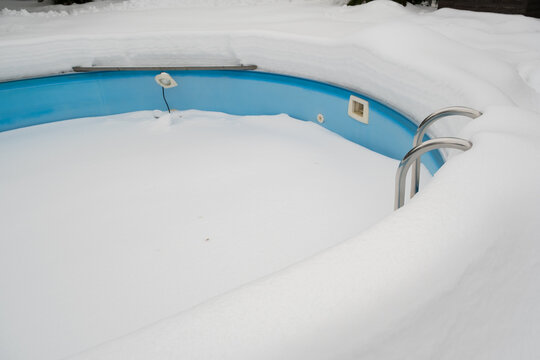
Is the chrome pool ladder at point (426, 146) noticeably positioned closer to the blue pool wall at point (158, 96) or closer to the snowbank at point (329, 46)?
the snowbank at point (329, 46)

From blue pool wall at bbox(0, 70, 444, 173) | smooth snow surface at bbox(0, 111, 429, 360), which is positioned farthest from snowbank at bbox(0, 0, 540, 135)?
smooth snow surface at bbox(0, 111, 429, 360)

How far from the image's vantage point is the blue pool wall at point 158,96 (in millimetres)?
2084

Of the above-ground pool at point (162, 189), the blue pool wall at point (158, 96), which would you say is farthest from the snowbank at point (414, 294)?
the blue pool wall at point (158, 96)

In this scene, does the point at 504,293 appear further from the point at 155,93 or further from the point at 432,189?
the point at 155,93

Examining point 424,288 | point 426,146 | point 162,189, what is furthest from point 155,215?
point 424,288

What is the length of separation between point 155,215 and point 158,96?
1.27 meters

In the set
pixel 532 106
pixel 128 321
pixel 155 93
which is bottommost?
pixel 128 321

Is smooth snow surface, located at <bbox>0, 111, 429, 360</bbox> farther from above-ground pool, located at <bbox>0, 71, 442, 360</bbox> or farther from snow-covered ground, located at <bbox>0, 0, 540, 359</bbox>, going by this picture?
snow-covered ground, located at <bbox>0, 0, 540, 359</bbox>

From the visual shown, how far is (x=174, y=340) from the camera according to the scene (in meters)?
0.42

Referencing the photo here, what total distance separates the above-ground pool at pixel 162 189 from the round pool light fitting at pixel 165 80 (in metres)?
0.14

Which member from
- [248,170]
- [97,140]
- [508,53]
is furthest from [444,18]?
[97,140]

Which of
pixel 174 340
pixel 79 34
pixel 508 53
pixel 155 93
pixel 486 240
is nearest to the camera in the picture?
pixel 174 340

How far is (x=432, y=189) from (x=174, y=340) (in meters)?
0.46

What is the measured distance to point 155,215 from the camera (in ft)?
4.81
